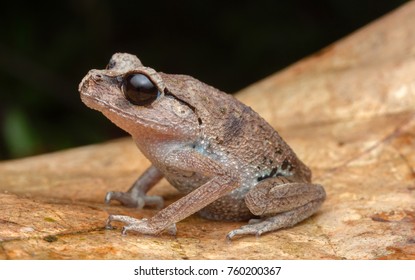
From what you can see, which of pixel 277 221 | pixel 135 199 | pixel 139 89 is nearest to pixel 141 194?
pixel 135 199

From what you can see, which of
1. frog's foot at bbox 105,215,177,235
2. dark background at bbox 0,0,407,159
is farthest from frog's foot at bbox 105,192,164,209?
dark background at bbox 0,0,407,159

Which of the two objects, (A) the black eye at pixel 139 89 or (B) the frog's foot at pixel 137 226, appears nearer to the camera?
(B) the frog's foot at pixel 137 226

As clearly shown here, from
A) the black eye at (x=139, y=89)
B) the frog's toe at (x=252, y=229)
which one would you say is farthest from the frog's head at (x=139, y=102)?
the frog's toe at (x=252, y=229)

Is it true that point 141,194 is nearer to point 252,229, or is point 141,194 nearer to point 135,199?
point 135,199

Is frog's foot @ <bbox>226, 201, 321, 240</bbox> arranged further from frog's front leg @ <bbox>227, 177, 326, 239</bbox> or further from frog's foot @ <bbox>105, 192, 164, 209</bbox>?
frog's foot @ <bbox>105, 192, 164, 209</bbox>

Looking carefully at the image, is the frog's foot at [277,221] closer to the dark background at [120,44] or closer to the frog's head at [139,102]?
the frog's head at [139,102]

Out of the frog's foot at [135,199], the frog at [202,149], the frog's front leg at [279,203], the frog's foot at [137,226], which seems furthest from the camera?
the frog's foot at [135,199]
